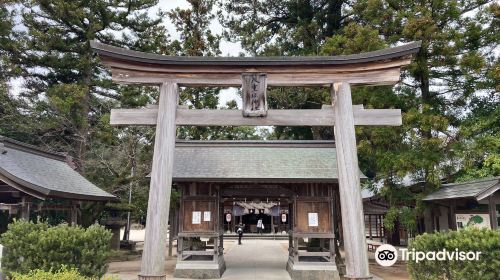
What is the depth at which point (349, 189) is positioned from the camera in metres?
7.37

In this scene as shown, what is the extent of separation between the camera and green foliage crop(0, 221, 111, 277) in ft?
24.2

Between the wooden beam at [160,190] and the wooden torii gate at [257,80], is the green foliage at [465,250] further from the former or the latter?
the wooden beam at [160,190]

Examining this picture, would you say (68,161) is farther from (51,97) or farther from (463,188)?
(463,188)

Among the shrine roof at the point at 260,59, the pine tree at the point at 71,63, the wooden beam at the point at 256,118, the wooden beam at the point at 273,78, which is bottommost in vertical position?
the wooden beam at the point at 256,118

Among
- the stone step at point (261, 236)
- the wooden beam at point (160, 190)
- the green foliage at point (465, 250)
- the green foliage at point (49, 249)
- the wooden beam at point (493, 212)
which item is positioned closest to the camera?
the green foliage at point (465, 250)

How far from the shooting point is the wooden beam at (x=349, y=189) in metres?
7.07

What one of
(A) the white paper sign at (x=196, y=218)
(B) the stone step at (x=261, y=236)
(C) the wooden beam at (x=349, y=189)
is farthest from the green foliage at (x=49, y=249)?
(B) the stone step at (x=261, y=236)

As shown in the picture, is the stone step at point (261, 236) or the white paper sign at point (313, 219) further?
the stone step at point (261, 236)

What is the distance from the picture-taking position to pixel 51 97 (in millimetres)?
21203

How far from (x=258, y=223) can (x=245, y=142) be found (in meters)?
21.7

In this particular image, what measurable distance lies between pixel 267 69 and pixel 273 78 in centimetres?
23

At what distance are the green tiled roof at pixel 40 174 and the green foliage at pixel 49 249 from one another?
3882 millimetres

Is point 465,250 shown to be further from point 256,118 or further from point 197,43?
point 197,43

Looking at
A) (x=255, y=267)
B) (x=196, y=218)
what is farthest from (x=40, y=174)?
(x=255, y=267)
